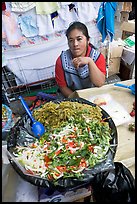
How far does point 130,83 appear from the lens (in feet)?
3.95

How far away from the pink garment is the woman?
0.76m

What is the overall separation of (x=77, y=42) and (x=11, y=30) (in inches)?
37.1

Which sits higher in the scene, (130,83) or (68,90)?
(130,83)

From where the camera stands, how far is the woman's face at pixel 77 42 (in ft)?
4.35

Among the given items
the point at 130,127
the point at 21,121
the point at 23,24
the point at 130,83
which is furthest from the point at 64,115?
the point at 23,24

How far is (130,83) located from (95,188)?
763 mm

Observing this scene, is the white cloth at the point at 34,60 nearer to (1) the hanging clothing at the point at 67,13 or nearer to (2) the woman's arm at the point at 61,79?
(1) the hanging clothing at the point at 67,13

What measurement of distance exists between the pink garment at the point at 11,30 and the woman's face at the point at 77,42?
2.84 ft

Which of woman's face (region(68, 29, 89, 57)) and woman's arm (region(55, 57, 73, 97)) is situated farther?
woman's arm (region(55, 57, 73, 97))

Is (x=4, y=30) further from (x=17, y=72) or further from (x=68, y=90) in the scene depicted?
(x=68, y=90)

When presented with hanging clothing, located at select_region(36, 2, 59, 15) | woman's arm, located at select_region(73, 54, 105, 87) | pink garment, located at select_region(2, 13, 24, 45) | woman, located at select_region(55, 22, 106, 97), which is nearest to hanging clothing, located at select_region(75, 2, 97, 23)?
hanging clothing, located at select_region(36, 2, 59, 15)

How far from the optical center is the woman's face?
133 cm

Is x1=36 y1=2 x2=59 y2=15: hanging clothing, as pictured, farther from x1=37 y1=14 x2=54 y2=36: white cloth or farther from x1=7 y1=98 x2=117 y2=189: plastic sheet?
x1=7 y1=98 x2=117 y2=189: plastic sheet

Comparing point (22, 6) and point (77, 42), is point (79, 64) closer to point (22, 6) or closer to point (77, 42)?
point (77, 42)
